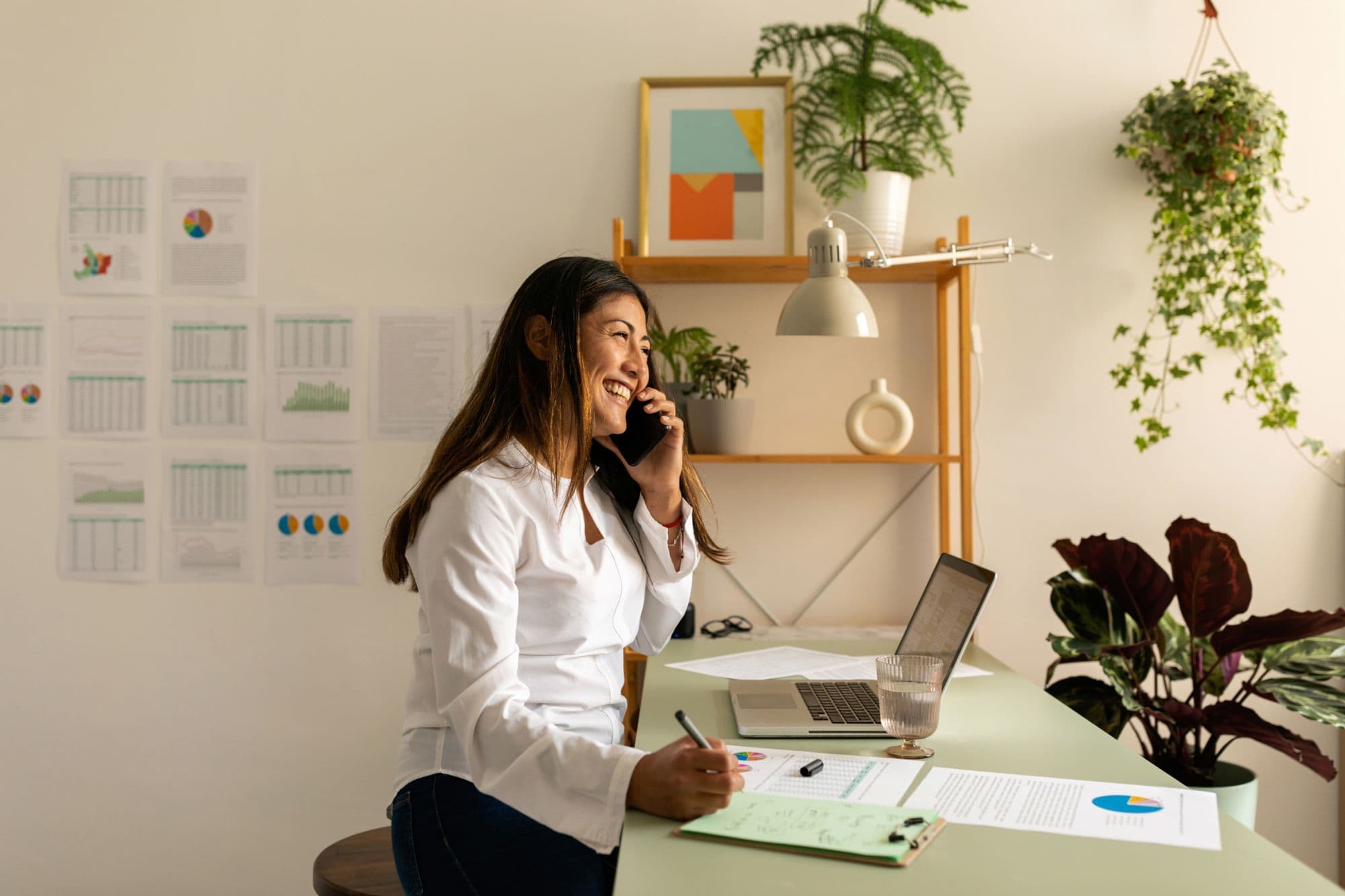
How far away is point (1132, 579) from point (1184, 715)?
10.5 inches

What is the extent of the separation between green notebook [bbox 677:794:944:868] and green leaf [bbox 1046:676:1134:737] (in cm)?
101

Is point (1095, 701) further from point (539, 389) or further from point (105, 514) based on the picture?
point (105, 514)

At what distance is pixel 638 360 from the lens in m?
1.71

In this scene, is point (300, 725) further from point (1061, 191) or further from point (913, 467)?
point (1061, 191)

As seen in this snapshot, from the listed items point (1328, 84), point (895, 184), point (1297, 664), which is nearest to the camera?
point (1297, 664)

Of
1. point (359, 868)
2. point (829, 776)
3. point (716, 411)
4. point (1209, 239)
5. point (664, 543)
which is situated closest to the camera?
point (829, 776)

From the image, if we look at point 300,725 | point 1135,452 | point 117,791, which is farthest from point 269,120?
point 1135,452

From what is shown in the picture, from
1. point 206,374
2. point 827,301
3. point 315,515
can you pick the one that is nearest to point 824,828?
point 827,301

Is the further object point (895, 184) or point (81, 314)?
point (81, 314)

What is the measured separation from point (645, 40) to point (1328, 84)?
5.51ft

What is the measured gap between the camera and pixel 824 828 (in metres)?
1.12

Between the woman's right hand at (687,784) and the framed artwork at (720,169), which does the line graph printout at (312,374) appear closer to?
the framed artwork at (720,169)

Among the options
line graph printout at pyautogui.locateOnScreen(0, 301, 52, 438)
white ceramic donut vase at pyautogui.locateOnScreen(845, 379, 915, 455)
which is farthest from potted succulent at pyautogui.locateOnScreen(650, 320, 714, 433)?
line graph printout at pyautogui.locateOnScreen(0, 301, 52, 438)

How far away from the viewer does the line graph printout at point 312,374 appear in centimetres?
274
